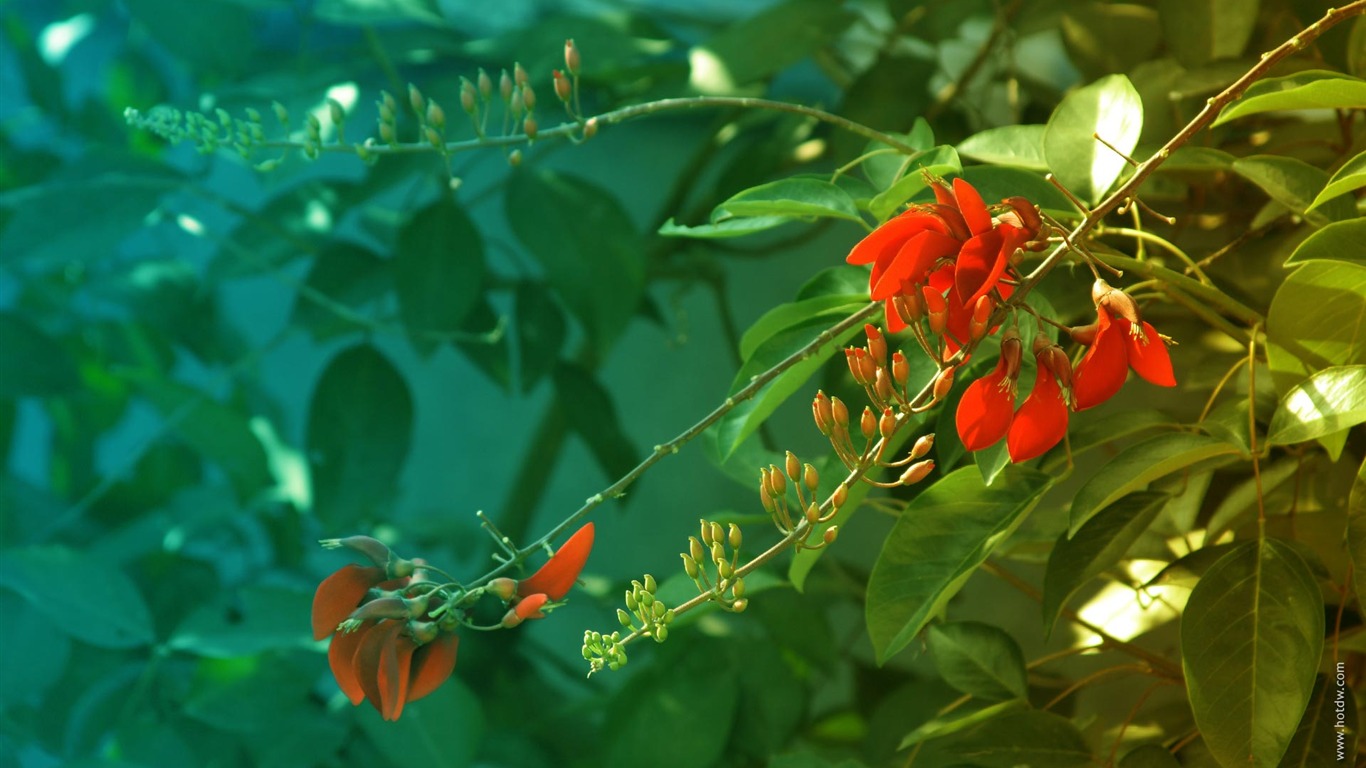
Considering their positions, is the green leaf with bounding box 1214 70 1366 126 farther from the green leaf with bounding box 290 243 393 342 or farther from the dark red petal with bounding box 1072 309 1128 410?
the green leaf with bounding box 290 243 393 342

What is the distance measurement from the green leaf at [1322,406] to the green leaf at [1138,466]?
0.8 inches

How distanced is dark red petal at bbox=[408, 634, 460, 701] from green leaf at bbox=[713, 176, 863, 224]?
205mm

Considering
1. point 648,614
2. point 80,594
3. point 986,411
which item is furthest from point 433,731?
point 986,411

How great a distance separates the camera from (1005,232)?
1.15ft

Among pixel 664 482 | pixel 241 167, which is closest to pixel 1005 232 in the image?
pixel 664 482

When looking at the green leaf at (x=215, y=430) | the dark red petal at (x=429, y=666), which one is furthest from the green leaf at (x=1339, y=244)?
the green leaf at (x=215, y=430)

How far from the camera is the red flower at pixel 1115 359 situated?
35 cm

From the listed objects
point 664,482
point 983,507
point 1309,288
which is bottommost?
point 664,482

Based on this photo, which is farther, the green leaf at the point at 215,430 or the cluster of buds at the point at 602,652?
the green leaf at the point at 215,430

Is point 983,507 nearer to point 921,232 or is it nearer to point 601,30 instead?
point 921,232

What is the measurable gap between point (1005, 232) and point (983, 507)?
140 mm

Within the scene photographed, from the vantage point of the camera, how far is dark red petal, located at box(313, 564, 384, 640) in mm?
391

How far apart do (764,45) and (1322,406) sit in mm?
475

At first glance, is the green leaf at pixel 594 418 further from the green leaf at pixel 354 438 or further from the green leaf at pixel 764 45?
the green leaf at pixel 764 45
